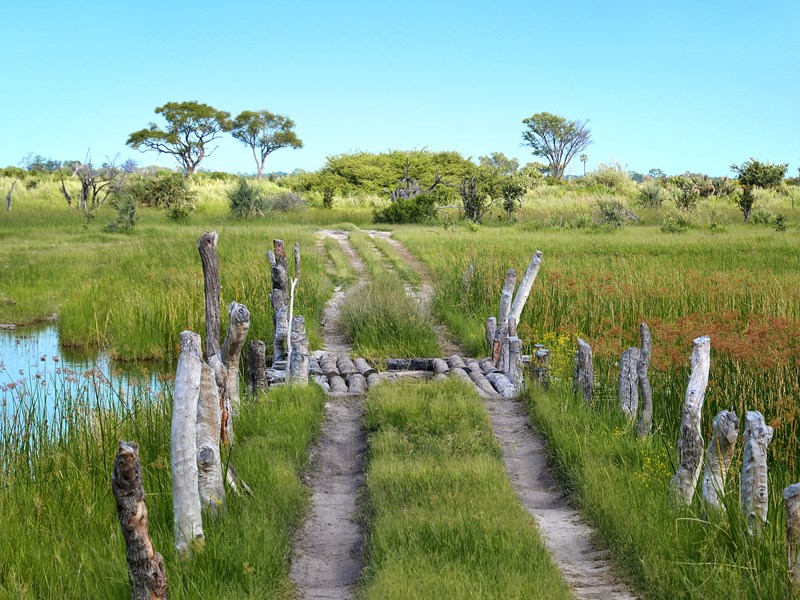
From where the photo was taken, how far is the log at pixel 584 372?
30.5 feet

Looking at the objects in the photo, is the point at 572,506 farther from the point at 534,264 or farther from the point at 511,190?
the point at 511,190

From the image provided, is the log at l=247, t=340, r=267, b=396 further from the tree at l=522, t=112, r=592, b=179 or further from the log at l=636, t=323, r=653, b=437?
the tree at l=522, t=112, r=592, b=179

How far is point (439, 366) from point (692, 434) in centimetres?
→ 613

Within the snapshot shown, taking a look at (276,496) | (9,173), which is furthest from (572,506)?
(9,173)

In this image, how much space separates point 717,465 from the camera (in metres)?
5.74

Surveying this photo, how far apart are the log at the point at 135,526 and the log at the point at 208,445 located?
1423 millimetres

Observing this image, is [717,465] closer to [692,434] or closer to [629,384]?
[692,434]

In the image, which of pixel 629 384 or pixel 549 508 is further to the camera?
pixel 629 384

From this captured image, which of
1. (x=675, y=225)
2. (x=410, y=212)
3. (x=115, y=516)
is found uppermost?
(x=410, y=212)

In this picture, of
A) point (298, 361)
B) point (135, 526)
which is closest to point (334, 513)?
point (135, 526)

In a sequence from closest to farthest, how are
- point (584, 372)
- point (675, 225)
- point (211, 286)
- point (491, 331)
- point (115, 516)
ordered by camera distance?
point (115, 516) → point (584, 372) → point (211, 286) → point (491, 331) → point (675, 225)

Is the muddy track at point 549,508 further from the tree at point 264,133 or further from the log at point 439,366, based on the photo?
the tree at point 264,133

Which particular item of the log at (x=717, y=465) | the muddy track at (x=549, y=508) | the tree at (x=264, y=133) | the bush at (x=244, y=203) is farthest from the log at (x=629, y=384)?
the tree at (x=264, y=133)

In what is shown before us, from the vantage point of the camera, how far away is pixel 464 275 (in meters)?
16.8
